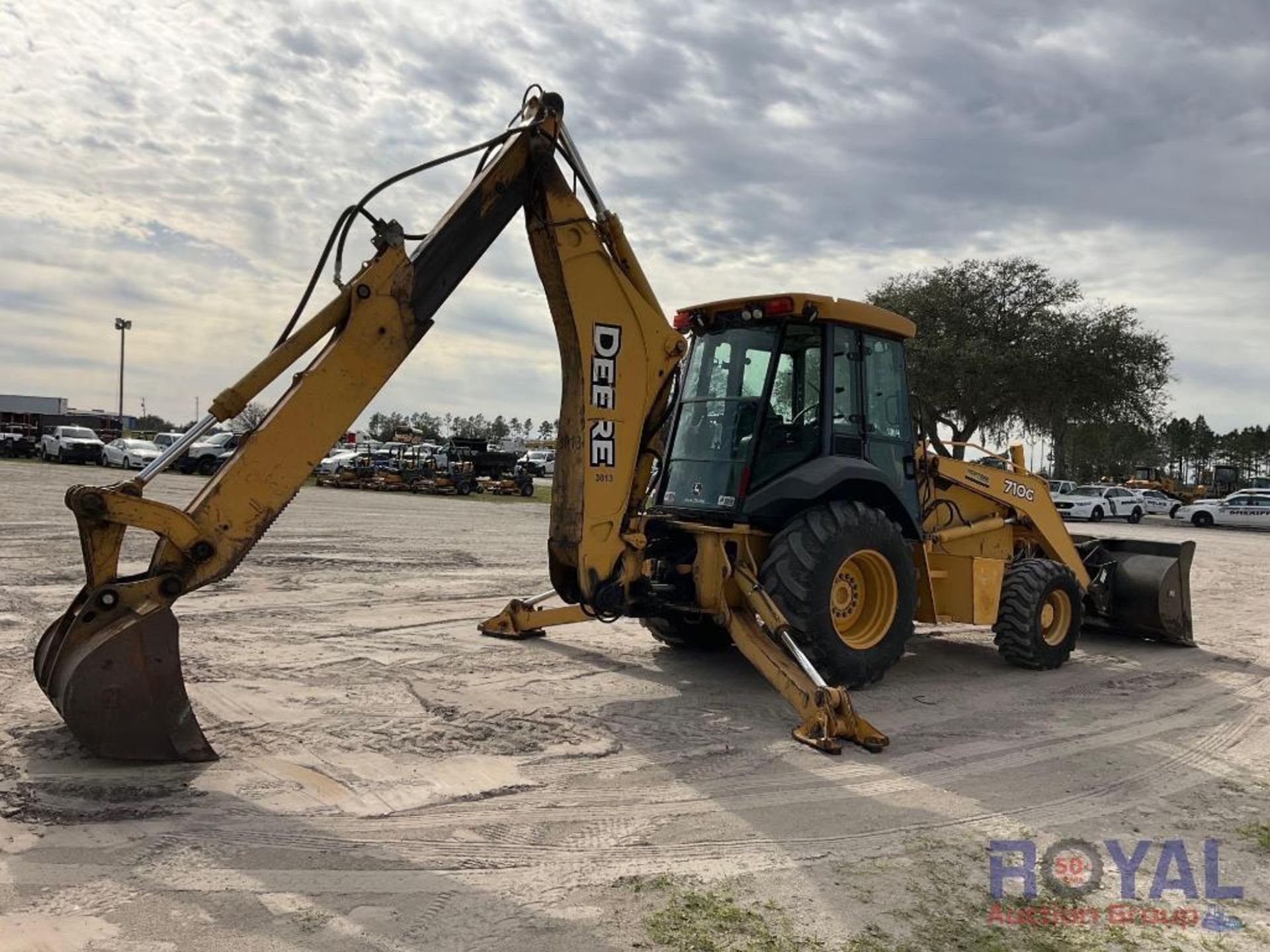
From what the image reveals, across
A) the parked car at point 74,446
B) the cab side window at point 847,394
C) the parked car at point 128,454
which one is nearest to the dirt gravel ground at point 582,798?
the cab side window at point 847,394

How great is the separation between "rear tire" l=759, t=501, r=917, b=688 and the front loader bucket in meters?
3.74

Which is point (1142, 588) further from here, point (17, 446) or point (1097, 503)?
point (17, 446)

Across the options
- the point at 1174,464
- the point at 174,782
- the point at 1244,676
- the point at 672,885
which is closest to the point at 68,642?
the point at 174,782

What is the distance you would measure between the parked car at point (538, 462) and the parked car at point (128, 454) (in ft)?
48.3

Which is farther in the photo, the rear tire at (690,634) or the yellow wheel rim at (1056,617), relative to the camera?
the yellow wheel rim at (1056,617)

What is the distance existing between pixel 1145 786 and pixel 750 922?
2.98 meters

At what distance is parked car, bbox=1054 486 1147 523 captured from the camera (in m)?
38.4

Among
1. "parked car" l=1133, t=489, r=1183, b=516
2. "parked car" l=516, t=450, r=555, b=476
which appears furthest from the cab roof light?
"parked car" l=1133, t=489, r=1183, b=516

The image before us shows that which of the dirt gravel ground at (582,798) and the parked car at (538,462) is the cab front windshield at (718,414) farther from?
the parked car at (538,462)

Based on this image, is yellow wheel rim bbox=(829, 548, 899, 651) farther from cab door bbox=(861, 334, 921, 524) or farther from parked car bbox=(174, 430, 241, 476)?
parked car bbox=(174, 430, 241, 476)

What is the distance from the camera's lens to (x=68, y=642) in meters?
4.54

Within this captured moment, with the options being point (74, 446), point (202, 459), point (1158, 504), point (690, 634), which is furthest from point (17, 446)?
point (1158, 504)

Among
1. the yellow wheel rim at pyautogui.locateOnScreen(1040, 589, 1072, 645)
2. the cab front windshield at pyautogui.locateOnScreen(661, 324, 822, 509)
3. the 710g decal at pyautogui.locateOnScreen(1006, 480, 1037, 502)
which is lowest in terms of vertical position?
the yellow wheel rim at pyautogui.locateOnScreen(1040, 589, 1072, 645)

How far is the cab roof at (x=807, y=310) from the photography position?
23.0ft
